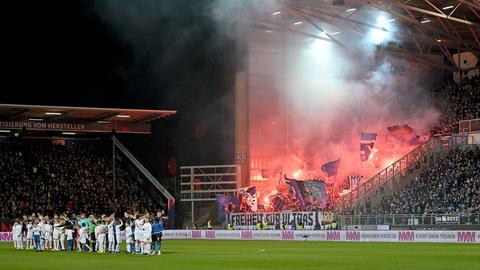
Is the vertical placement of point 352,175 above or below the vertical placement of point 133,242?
above

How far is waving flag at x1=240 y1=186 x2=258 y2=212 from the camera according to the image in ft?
203

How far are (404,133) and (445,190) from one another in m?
11.0

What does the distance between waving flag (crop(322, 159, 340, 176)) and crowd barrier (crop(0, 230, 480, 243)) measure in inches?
459

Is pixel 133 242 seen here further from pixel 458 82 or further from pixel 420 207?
pixel 458 82

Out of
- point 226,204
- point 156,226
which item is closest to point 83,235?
point 156,226

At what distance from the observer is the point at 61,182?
215ft

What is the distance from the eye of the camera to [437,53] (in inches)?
2793

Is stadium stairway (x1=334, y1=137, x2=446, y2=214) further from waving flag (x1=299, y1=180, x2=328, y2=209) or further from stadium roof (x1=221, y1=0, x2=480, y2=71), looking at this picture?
stadium roof (x1=221, y1=0, x2=480, y2=71)

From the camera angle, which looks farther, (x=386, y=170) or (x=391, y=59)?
(x=391, y=59)

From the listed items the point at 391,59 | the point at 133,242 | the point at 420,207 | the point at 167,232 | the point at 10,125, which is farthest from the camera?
the point at 391,59

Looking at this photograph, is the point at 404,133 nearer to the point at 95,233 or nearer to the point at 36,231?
the point at 36,231

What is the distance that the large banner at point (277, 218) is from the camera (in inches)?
2233

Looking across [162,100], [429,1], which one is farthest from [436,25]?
[162,100]

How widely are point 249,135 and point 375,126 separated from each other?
1091 cm
